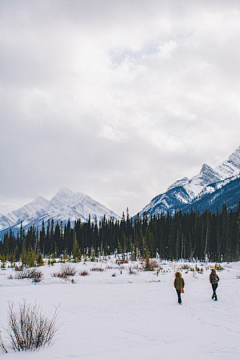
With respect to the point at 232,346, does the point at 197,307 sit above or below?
below

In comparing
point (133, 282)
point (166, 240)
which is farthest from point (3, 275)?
point (166, 240)

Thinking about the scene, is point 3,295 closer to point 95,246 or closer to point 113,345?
point 113,345

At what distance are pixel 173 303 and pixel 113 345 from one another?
274 inches

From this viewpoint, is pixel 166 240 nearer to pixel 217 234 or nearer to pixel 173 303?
pixel 217 234

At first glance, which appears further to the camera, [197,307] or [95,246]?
[95,246]

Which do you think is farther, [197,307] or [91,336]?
[197,307]

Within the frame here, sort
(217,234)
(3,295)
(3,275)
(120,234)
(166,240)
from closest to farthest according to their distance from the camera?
(3,295) < (3,275) < (217,234) < (166,240) < (120,234)

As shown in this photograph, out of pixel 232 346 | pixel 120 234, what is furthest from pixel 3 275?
pixel 120 234

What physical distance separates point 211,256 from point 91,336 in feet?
204

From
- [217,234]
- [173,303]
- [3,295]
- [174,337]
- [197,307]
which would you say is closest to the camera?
[174,337]

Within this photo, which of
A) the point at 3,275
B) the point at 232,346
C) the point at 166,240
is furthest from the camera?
the point at 166,240

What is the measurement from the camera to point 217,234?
60.2 meters

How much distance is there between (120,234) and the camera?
275 ft

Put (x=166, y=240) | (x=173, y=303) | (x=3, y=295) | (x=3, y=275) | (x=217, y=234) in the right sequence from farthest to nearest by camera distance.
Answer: (x=166, y=240) < (x=217, y=234) < (x=3, y=275) < (x=3, y=295) < (x=173, y=303)
